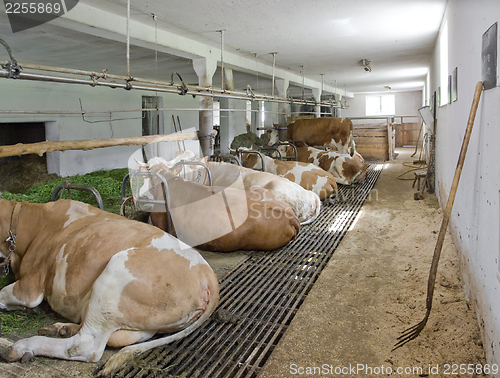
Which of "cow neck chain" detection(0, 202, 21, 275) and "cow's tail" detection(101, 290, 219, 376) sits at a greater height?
"cow neck chain" detection(0, 202, 21, 275)

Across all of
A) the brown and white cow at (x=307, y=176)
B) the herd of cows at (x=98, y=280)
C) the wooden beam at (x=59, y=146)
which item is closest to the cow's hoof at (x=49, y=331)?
the herd of cows at (x=98, y=280)

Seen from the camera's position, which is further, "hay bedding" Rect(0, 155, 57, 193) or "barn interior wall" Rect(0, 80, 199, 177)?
"hay bedding" Rect(0, 155, 57, 193)

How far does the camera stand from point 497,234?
1998mm

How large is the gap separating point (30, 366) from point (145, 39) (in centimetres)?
550

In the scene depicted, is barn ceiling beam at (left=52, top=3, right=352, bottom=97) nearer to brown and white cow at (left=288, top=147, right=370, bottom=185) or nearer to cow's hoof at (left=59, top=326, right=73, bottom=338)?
brown and white cow at (left=288, top=147, right=370, bottom=185)

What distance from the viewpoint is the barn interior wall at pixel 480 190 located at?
205 cm

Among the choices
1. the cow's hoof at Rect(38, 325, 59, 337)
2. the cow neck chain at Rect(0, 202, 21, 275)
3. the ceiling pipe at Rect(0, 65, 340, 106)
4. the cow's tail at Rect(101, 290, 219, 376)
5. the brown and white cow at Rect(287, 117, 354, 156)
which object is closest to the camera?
the cow's tail at Rect(101, 290, 219, 376)

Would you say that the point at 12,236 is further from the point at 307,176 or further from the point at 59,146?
the point at 307,176

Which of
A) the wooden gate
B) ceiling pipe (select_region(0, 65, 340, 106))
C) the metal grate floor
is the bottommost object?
the metal grate floor

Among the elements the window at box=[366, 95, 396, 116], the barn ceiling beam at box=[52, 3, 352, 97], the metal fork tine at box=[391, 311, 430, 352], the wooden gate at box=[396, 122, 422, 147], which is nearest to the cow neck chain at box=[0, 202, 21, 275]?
the metal fork tine at box=[391, 311, 430, 352]

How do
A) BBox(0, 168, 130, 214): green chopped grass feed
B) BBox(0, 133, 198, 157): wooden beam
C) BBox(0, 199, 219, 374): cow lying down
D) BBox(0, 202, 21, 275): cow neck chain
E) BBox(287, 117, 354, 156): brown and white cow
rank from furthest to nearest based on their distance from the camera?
BBox(287, 117, 354, 156): brown and white cow < BBox(0, 168, 130, 214): green chopped grass feed < BBox(0, 133, 198, 157): wooden beam < BBox(0, 202, 21, 275): cow neck chain < BBox(0, 199, 219, 374): cow lying down

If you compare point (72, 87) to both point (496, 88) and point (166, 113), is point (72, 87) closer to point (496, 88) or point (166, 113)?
point (166, 113)

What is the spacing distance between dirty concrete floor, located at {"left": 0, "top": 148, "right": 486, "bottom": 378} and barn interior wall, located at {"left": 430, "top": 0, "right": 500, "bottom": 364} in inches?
→ 6.2

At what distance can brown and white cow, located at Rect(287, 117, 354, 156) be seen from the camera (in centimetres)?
1083
